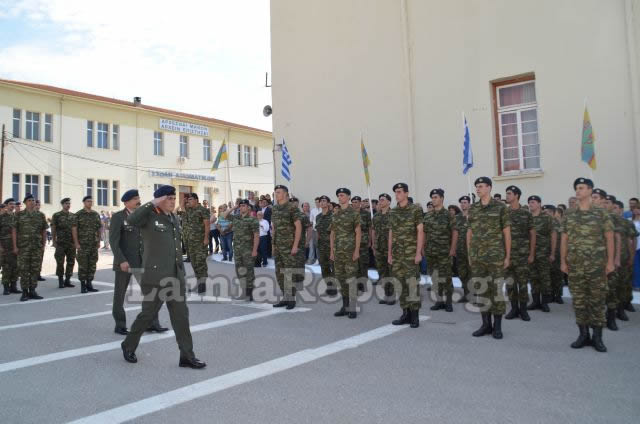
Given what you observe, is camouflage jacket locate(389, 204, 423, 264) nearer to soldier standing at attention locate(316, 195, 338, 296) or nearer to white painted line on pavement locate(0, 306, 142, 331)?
soldier standing at attention locate(316, 195, 338, 296)

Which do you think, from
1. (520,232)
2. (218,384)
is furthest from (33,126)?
(218,384)

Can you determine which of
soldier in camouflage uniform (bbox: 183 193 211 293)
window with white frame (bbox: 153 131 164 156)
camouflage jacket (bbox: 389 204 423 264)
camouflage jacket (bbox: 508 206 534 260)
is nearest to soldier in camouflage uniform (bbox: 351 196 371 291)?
camouflage jacket (bbox: 389 204 423 264)

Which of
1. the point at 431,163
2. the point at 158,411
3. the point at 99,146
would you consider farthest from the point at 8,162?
the point at 158,411

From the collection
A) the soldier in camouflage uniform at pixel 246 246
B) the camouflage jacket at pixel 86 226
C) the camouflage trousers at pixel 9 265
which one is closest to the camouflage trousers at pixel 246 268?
the soldier in camouflage uniform at pixel 246 246

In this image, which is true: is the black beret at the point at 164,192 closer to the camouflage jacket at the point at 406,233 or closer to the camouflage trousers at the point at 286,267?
the camouflage jacket at the point at 406,233

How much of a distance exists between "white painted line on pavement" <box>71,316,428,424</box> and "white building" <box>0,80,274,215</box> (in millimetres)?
22970

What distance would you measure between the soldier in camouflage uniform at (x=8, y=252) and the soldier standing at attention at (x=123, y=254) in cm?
471

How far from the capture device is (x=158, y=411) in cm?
373

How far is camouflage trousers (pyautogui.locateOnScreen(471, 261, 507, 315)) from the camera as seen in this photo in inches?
235

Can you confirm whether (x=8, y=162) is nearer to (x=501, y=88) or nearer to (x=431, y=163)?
(x=431, y=163)

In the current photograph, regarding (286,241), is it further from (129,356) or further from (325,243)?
(129,356)

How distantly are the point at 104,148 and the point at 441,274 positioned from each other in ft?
94.8

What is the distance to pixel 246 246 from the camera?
29.6 ft

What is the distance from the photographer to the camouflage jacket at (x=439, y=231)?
321 inches
